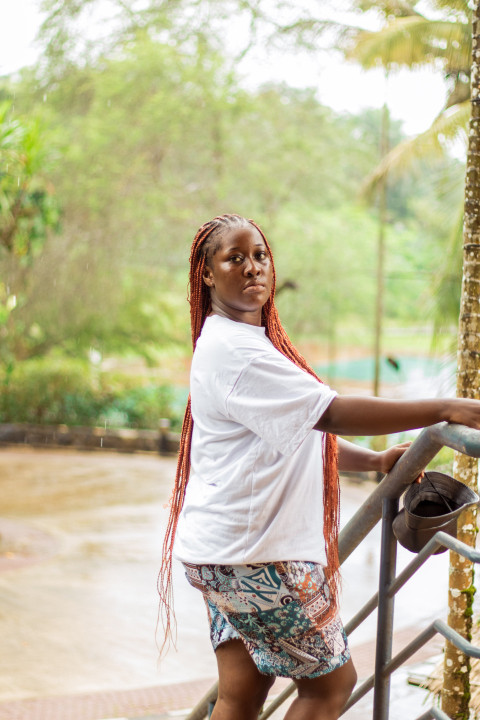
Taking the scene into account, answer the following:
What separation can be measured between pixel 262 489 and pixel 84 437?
1383cm

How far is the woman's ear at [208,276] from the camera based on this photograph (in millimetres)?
1833

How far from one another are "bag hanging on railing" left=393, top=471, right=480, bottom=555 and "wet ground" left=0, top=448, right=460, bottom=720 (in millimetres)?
1624

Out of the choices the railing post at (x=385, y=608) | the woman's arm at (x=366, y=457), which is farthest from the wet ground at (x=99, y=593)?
the woman's arm at (x=366, y=457)

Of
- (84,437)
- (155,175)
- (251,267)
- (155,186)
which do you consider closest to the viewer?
(251,267)

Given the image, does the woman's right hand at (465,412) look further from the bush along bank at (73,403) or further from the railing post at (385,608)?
the bush along bank at (73,403)

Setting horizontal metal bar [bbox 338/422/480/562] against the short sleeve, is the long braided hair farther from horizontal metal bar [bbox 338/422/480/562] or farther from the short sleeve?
the short sleeve

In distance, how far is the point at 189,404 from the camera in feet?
6.19

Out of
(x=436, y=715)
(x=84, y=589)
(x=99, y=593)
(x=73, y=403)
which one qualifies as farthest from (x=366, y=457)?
(x=73, y=403)

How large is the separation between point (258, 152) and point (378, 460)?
54.9ft

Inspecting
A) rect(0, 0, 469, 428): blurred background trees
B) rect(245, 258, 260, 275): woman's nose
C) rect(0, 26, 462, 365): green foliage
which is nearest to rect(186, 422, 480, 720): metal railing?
rect(245, 258, 260, 275): woman's nose

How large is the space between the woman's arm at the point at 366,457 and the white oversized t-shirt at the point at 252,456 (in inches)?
8.6

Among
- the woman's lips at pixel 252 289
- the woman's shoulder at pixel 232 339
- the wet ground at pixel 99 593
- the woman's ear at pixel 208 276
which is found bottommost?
the wet ground at pixel 99 593

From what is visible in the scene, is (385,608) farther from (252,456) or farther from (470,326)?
(470,326)

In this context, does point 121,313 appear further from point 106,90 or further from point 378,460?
point 378,460
